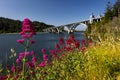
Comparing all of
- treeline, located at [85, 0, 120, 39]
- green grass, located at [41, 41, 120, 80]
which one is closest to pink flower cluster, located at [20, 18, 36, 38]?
green grass, located at [41, 41, 120, 80]

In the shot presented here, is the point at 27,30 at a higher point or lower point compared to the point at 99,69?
higher

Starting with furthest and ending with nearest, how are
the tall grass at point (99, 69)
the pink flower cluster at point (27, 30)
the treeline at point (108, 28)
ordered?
the treeline at point (108, 28)
the pink flower cluster at point (27, 30)
the tall grass at point (99, 69)

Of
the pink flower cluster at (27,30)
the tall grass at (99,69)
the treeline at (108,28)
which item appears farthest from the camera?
the treeline at (108,28)

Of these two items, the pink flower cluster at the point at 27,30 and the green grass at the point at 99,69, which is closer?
the green grass at the point at 99,69

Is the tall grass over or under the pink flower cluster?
under

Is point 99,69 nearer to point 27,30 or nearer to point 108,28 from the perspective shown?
point 27,30

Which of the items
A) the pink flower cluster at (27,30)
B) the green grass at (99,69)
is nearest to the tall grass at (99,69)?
the green grass at (99,69)

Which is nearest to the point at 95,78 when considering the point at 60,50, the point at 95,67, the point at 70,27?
the point at 95,67

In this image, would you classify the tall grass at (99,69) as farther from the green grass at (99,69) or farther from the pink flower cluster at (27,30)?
the pink flower cluster at (27,30)

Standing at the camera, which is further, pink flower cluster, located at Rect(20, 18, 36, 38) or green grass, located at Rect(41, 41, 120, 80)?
pink flower cluster, located at Rect(20, 18, 36, 38)

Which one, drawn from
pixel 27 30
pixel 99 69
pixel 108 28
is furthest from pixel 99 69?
pixel 108 28

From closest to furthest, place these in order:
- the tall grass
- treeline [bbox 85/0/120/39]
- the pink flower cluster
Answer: the tall grass < the pink flower cluster < treeline [bbox 85/0/120/39]

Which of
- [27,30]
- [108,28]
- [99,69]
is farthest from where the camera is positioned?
[108,28]

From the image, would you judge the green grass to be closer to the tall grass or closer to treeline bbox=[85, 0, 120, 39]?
the tall grass
